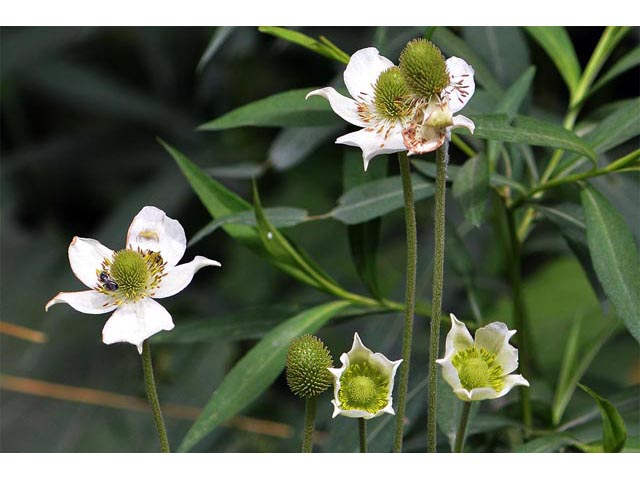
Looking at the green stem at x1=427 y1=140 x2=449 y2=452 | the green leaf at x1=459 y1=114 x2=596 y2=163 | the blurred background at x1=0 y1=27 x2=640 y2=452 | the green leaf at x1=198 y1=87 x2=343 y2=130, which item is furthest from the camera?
the blurred background at x1=0 y1=27 x2=640 y2=452

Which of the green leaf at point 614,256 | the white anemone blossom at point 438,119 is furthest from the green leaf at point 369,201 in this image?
A: the white anemone blossom at point 438,119

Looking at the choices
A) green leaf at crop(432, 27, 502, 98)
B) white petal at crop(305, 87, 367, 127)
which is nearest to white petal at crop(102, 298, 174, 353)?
white petal at crop(305, 87, 367, 127)

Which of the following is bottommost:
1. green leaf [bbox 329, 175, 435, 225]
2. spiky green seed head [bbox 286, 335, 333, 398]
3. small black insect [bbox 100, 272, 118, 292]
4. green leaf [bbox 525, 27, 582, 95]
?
spiky green seed head [bbox 286, 335, 333, 398]

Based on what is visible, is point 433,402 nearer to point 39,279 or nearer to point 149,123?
point 39,279

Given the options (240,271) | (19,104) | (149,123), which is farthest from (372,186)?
(19,104)

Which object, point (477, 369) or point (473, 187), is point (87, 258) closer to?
point (477, 369)

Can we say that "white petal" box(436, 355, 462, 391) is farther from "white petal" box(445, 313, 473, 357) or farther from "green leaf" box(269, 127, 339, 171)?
"green leaf" box(269, 127, 339, 171)
